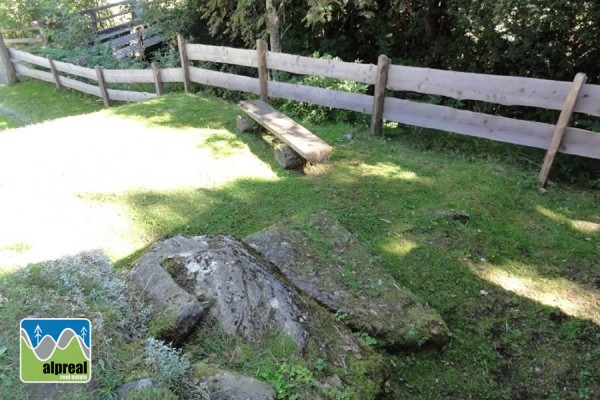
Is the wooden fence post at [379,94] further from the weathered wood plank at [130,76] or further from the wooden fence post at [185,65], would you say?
the weathered wood plank at [130,76]

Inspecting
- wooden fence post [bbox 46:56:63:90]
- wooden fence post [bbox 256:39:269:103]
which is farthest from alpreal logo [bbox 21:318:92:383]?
wooden fence post [bbox 46:56:63:90]

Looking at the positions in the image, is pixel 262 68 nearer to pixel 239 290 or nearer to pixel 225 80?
pixel 225 80

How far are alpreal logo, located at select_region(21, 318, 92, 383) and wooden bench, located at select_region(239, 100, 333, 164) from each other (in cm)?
373

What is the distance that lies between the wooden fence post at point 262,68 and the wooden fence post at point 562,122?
16.0 ft

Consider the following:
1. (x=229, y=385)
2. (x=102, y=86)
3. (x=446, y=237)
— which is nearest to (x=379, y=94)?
(x=446, y=237)

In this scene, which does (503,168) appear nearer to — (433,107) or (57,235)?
(433,107)

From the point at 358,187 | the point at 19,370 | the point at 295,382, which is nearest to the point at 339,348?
the point at 295,382

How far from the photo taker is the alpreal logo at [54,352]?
6.07 feet

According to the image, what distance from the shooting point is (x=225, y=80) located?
859cm

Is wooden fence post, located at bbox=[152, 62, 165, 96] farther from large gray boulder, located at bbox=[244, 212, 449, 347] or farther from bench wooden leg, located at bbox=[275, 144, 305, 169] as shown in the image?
large gray boulder, located at bbox=[244, 212, 449, 347]

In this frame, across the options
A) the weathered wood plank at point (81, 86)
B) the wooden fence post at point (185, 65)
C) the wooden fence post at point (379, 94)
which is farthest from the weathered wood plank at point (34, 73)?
the wooden fence post at point (379, 94)

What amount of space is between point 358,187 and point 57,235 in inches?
133

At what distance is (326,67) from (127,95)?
6160 mm

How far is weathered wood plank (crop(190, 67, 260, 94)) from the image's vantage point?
820 centimetres
